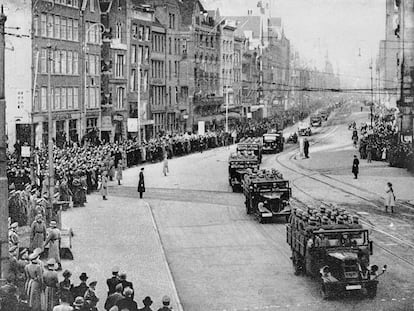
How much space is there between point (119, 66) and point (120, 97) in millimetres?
2868

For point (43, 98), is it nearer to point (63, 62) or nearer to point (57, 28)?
point (63, 62)

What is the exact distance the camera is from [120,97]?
71.6 m

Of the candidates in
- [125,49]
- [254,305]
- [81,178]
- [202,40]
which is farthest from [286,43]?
[254,305]

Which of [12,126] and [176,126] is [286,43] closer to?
[176,126]

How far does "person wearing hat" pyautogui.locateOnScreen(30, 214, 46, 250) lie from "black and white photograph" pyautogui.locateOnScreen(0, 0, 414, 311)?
0.04m

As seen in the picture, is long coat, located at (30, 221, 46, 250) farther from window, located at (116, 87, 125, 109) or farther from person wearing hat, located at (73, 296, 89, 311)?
window, located at (116, 87, 125, 109)

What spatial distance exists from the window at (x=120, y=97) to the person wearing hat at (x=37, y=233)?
49837 millimetres

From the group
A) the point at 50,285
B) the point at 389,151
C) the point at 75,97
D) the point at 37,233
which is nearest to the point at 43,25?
the point at 75,97

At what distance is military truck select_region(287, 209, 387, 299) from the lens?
59.4 feet

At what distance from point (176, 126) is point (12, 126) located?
3648 cm

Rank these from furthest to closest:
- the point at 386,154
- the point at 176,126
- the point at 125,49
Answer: the point at 176,126 < the point at 125,49 < the point at 386,154

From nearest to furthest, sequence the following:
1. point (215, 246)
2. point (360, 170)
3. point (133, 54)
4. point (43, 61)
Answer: point (215, 246), point (360, 170), point (43, 61), point (133, 54)

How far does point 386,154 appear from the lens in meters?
54.9

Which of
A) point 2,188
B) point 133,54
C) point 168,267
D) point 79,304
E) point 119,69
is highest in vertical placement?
point 133,54
